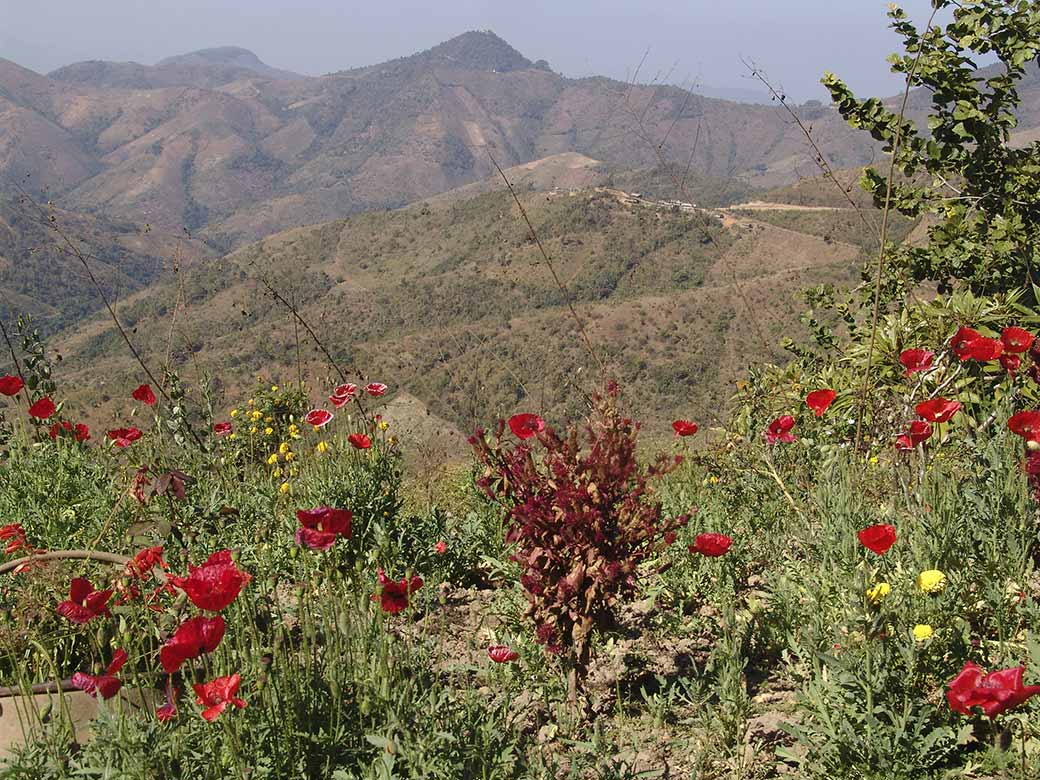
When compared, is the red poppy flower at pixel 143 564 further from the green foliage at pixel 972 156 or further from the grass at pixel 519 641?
the green foliage at pixel 972 156

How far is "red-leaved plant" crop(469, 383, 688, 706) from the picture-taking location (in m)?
2.20

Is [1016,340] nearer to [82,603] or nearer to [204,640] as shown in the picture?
[204,640]

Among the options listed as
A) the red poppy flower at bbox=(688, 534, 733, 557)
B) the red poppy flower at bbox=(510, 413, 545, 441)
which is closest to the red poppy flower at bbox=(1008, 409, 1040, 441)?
the red poppy flower at bbox=(688, 534, 733, 557)

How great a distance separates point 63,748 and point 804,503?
2.81 m

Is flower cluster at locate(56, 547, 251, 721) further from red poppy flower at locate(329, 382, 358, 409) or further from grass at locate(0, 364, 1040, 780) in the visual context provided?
red poppy flower at locate(329, 382, 358, 409)

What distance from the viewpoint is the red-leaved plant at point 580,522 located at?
2.20 metres

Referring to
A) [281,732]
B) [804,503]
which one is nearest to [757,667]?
[804,503]

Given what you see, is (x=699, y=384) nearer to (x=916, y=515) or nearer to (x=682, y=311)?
(x=682, y=311)

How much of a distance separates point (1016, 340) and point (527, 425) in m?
1.59

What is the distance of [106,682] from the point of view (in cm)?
167

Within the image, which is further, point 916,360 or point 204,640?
point 916,360

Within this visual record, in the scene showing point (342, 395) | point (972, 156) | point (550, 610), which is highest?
point (972, 156)

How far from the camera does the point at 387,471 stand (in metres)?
3.34

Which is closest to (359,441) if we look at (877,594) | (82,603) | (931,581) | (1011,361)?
(82,603)
